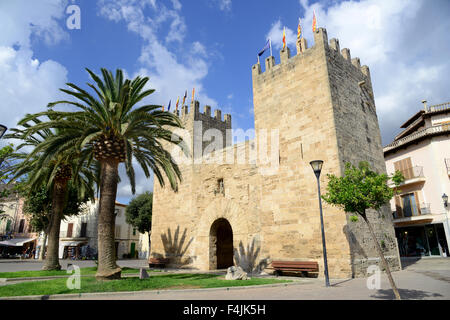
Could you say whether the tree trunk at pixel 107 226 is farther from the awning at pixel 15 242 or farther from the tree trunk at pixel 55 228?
the awning at pixel 15 242

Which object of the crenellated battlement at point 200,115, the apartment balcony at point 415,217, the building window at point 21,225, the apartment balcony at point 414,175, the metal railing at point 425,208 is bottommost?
the apartment balcony at point 415,217

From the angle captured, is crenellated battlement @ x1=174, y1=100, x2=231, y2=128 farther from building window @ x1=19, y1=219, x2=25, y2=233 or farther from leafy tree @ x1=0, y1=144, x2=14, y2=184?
building window @ x1=19, y1=219, x2=25, y2=233

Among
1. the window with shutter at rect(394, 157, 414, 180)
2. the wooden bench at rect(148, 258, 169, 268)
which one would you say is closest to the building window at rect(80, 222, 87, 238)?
the wooden bench at rect(148, 258, 169, 268)

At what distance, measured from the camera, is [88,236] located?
1382 inches

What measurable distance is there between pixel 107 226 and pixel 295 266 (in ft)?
22.3

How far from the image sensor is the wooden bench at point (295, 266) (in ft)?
35.1

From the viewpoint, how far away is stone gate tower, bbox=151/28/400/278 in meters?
11.2

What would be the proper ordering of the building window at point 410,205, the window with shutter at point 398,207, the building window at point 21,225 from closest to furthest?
the building window at point 410,205, the window with shutter at point 398,207, the building window at point 21,225

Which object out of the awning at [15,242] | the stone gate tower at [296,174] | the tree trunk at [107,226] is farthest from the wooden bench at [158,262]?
the awning at [15,242]

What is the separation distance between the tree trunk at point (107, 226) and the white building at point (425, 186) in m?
17.5

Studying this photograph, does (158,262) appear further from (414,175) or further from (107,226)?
(414,175)

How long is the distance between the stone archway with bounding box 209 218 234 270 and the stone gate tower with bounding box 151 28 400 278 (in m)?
0.05

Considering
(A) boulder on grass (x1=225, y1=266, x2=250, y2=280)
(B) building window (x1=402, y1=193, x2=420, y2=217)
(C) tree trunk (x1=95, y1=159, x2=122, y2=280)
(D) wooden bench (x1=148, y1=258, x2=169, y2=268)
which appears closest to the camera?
(C) tree trunk (x1=95, y1=159, x2=122, y2=280)
